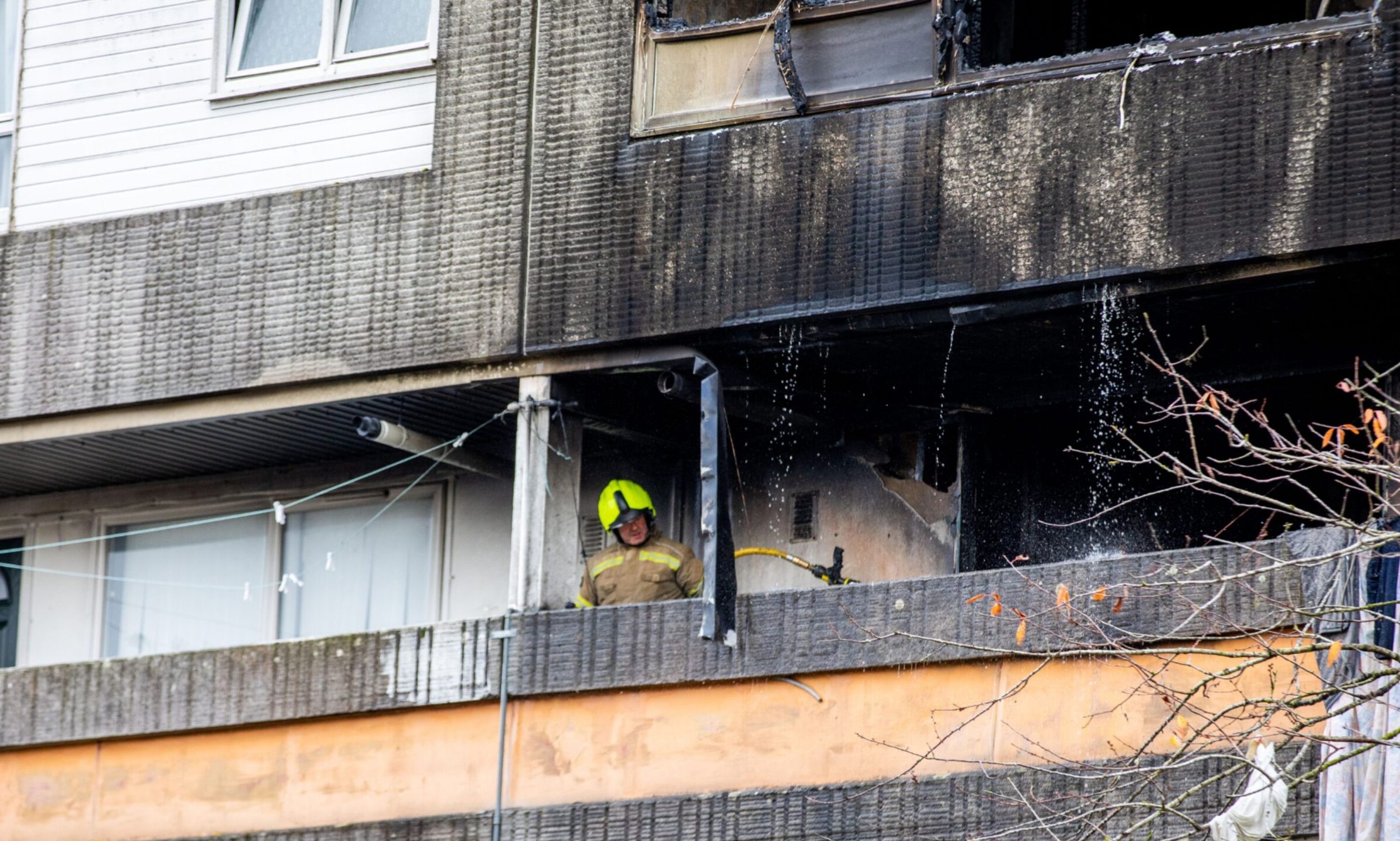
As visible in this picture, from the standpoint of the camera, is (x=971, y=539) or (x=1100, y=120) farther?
(x=971, y=539)

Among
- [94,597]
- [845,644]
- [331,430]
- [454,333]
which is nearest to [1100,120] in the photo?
[845,644]

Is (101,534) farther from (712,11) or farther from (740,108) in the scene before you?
(740,108)

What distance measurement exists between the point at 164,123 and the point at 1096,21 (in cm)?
555

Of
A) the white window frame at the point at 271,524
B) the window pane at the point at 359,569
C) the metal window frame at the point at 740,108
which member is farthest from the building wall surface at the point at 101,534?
the metal window frame at the point at 740,108

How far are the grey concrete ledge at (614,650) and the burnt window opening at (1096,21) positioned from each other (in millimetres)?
3811

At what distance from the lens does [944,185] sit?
14.0 meters

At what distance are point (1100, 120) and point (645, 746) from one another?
3.89m

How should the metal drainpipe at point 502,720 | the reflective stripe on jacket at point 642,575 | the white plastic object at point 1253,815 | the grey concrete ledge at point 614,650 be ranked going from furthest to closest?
the reflective stripe on jacket at point 642,575 → the metal drainpipe at point 502,720 → the grey concrete ledge at point 614,650 → the white plastic object at point 1253,815

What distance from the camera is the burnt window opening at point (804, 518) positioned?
16375 millimetres

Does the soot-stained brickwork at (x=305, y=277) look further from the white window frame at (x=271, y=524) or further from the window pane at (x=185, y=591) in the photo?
the window pane at (x=185, y=591)

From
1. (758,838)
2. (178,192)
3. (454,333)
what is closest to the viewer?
(758,838)

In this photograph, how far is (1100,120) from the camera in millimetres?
13680

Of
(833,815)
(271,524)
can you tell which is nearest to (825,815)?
(833,815)

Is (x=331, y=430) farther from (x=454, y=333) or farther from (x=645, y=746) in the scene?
(x=645, y=746)
